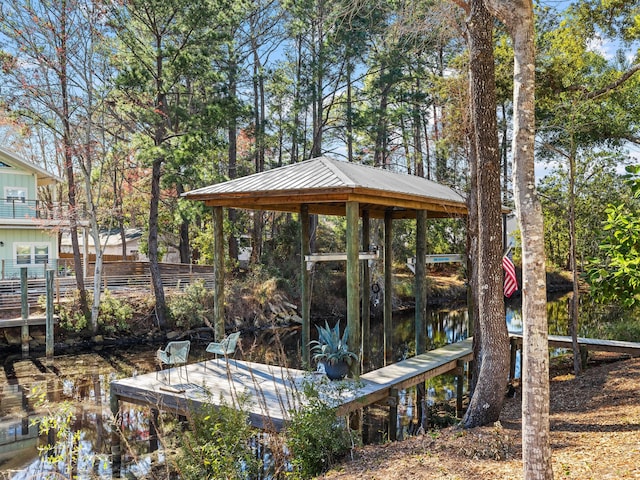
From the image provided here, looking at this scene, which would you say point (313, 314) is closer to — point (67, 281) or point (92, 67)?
point (67, 281)

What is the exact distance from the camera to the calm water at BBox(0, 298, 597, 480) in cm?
677

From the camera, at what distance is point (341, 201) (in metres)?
7.99

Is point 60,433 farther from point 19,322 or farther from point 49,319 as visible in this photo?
point 19,322

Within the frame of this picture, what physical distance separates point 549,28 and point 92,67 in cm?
1209

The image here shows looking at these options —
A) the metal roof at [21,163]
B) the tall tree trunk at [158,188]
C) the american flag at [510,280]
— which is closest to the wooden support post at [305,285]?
the american flag at [510,280]

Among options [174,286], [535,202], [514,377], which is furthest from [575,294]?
[174,286]

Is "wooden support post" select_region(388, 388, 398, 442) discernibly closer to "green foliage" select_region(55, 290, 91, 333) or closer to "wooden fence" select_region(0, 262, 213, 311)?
"green foliage" select_region(55, 290, 91, 333)

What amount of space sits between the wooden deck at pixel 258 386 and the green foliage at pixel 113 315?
7.62 meters

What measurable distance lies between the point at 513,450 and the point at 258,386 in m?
3.22

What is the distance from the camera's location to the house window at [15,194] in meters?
19.5

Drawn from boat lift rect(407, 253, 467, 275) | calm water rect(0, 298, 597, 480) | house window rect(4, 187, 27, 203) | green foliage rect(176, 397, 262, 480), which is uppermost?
house window rect(4, 187, 27, 203)

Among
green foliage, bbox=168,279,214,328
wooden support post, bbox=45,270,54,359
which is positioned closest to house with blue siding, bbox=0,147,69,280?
green foliage, bbox=168,279,214,328

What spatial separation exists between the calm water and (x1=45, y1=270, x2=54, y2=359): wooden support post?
0.33 metres

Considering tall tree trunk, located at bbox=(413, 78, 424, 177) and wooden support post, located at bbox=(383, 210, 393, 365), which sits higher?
tall tree trunk, located at bbox=(413, 78, 424, 177)
